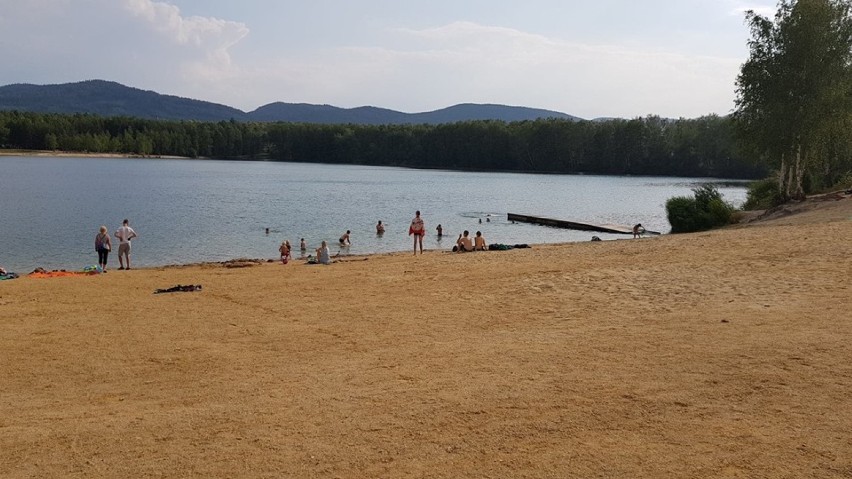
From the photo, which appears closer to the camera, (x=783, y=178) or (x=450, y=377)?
(x=450, y=377)

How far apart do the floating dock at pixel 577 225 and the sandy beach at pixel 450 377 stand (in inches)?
950

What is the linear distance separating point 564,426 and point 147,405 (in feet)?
15.9

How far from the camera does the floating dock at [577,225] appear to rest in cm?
4057

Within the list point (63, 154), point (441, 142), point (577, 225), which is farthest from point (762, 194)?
point (63, 154)

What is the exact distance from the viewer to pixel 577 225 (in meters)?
43.5

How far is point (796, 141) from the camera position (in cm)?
3288

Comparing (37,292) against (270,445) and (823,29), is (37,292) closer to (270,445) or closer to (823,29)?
(270,445)

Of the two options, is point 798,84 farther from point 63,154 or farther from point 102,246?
point 63,154

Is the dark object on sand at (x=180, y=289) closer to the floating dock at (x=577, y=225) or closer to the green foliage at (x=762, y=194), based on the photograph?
the floating dock at (x=577, y=225)

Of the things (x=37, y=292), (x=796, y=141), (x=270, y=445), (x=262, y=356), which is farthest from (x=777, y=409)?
(x=796, y=141)

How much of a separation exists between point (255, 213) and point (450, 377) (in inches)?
1696

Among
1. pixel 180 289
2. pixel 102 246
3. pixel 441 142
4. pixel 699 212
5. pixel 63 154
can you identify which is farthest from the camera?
pixel 441 142

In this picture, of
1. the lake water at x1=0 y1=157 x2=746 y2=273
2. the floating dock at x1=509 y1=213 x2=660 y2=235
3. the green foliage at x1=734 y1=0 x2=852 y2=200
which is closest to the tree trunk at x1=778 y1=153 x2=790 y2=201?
the green foliage at x1=734 y1=0 x2=852 y2=200

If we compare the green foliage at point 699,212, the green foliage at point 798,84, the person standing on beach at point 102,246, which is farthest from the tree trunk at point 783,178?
the person standing on beach at point 102,246
